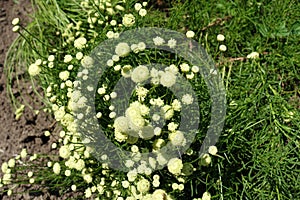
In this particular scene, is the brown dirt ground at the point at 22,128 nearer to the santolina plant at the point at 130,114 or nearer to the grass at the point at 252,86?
the grass at the point at 252,86

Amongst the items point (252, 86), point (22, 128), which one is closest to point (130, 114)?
point (252, 86)

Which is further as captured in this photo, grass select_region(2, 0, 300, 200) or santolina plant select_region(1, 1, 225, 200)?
grass select_region(2, 0, 300, 200)

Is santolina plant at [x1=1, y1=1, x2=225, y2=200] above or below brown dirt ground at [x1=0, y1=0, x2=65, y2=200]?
above

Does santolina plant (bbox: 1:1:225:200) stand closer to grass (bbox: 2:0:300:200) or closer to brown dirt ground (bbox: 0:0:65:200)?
grass (bbox: 2:0:300:200)

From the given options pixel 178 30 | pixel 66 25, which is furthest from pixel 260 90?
pixel 66 25

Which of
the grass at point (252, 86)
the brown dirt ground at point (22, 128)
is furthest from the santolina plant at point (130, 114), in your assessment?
the brown dirt ground at point (22, 128)

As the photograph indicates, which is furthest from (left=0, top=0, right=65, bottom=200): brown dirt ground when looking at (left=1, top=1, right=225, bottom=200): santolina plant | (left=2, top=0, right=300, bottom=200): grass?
(left=1, top=1, right=225, bottom=200): santolina plant

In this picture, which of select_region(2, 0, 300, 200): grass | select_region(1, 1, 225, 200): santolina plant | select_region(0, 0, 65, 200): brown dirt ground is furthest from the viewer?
select_region(0, 0, 65, 200): brown dirt ground

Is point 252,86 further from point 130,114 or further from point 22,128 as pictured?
point 22,128

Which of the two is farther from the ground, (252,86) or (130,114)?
(130,114)
